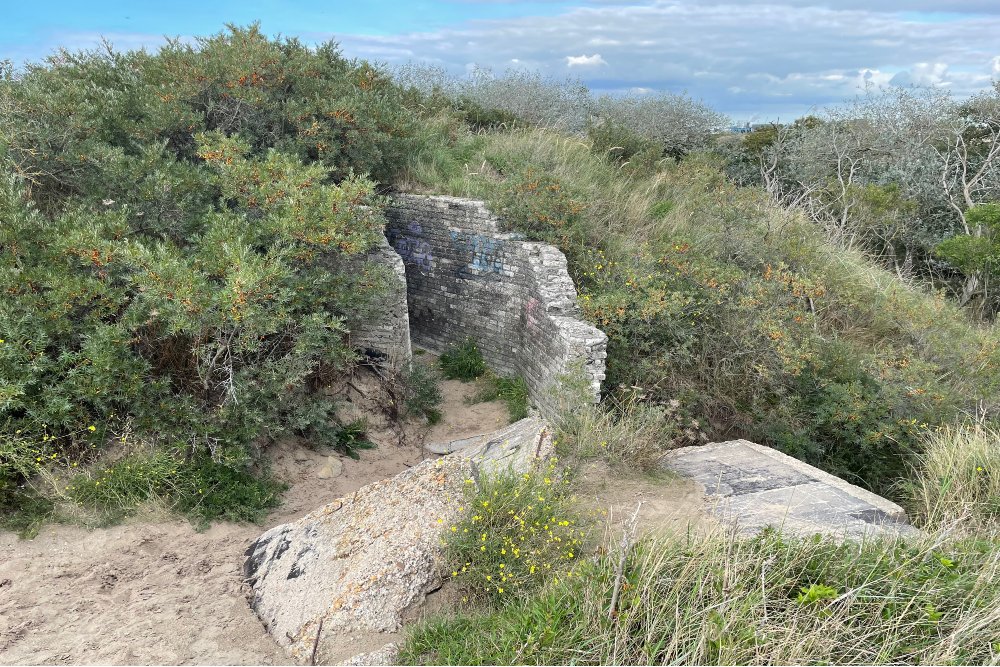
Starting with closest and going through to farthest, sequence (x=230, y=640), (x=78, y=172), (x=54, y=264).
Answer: (x=230, y=640)
(x=54, y=264)
(x=78, y=172)

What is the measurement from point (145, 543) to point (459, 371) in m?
4.92

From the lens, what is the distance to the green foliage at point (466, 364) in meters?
9.64

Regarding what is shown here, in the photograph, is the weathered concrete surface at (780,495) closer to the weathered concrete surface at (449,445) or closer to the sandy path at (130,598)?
the weathered concrete surface at (449,445)

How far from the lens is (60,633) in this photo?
4445 millimetres

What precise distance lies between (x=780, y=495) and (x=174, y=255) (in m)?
6.26

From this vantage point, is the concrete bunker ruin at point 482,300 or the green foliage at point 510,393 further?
the green foliage at point 510,393

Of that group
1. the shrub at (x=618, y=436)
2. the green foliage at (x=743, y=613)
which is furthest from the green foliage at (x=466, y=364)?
the green foliage at (x=743, y=613)

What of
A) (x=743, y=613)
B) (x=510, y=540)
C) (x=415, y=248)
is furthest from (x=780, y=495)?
(x=415, y=248)

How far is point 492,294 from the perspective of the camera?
940 centimetres

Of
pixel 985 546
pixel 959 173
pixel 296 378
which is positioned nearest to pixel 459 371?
pixel 296 378

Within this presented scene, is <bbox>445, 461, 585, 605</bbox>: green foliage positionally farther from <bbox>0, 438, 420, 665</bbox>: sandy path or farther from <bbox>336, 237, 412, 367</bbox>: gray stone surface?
<bbox>336, 237, 412, 367</bbox>: gray stone surface

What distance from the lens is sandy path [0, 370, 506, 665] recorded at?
428 centimetres

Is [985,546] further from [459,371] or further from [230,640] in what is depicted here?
[459,371]

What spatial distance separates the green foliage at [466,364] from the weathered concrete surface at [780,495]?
3.56 m
